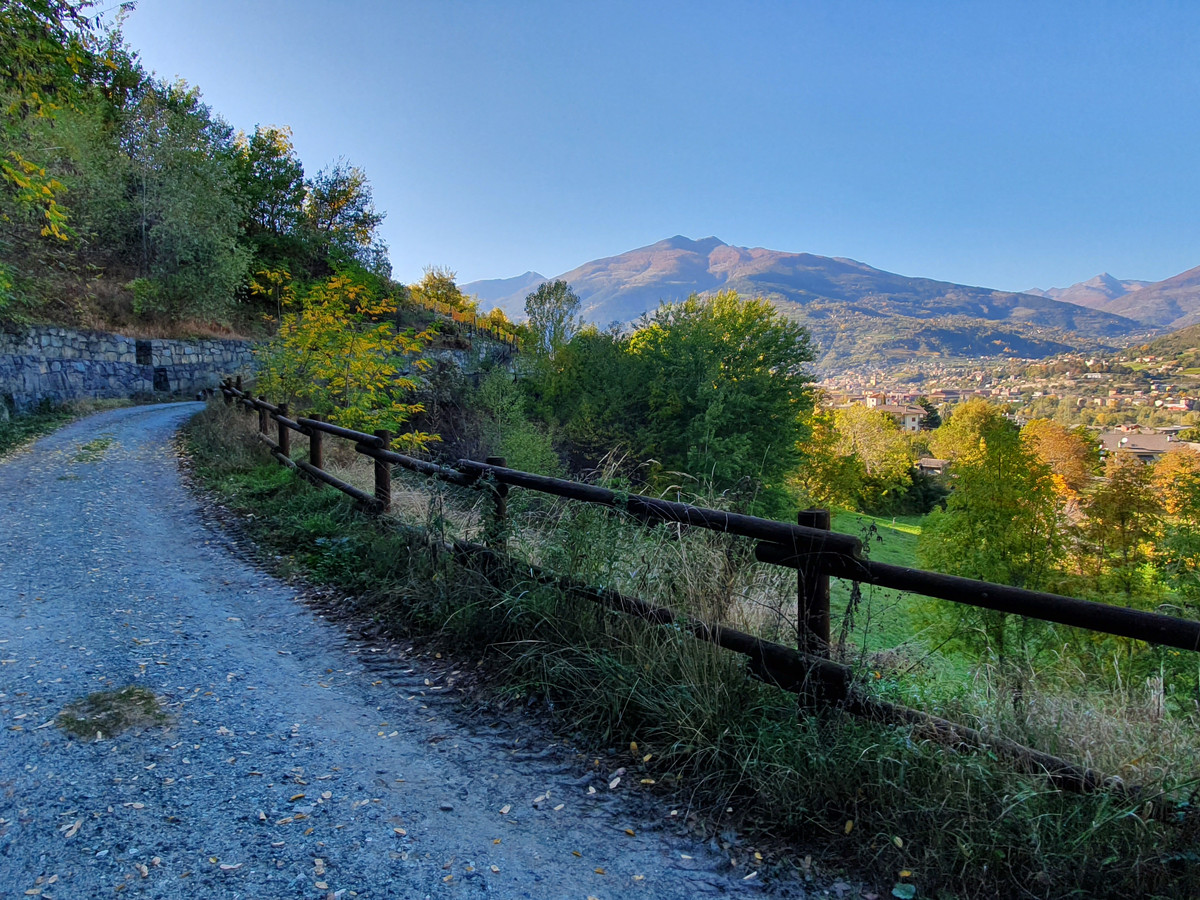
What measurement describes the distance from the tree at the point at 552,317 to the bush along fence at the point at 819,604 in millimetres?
40753

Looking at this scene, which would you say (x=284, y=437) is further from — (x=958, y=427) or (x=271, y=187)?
(x=958, y=427)

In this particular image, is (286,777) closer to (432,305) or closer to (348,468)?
(348,468)

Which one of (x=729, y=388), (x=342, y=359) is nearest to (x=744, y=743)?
(x=342, y=359)

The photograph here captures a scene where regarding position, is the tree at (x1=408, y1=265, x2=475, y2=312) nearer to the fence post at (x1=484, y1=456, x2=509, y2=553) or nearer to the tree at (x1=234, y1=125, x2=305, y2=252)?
the tree at (x1=234, y1=125, x2=305, y2=252)

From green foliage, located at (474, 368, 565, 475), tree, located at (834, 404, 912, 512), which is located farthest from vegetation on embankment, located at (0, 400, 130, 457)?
tree, located at (834, 404, 912, 512)

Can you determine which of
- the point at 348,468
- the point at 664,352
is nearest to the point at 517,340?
the point at 664,352

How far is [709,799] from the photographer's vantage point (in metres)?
2.95

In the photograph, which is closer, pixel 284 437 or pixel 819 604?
pixel 819 604

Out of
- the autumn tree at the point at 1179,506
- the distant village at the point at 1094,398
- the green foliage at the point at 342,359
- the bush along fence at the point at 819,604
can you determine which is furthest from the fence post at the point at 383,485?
the distant village at the point at 1094,398

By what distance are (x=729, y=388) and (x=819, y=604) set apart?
33463mm

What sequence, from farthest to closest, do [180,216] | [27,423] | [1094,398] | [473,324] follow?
1. [1094,398]
2. [473,324]
3. [180,216]
4. [27,423]

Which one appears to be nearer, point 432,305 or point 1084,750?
point 1084,750

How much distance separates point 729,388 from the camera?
1409 inches

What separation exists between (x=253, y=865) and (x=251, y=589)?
3.80 meters
